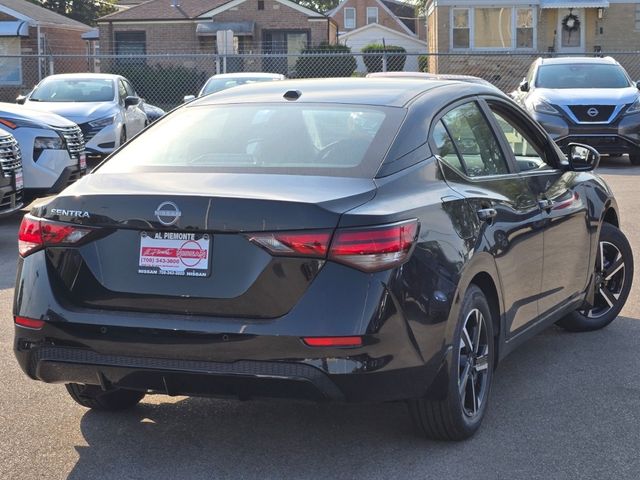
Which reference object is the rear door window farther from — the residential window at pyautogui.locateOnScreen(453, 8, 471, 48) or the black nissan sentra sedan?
the residential window at pyautogui.locateOnScreen(453, 8, 471, 48)

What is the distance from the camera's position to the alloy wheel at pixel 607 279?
6738mm

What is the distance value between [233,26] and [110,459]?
43972 mm

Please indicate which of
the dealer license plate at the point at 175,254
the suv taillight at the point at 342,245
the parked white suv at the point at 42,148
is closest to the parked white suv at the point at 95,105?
the parked white suv at the point at 42,148

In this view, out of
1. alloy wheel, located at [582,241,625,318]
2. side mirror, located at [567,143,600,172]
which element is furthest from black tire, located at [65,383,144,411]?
alloy wheel, located at [582,241,625,318]

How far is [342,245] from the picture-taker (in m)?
3.94

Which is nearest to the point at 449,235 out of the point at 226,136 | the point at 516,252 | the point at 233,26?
the point at 516,252

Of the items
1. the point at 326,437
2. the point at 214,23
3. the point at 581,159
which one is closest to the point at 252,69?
the point at 214,23

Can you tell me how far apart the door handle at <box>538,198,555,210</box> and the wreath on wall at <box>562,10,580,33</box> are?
122ft

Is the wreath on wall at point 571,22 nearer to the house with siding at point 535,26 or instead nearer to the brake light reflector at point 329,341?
the house with siding at point 535,26

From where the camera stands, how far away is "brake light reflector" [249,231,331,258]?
3943mm

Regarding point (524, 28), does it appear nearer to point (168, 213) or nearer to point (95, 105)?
point (95, 105)

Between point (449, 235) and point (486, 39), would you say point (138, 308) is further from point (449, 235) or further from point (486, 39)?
point (486, 39)

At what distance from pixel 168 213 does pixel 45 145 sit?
8.59 metres

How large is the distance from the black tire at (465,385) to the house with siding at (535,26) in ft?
115
